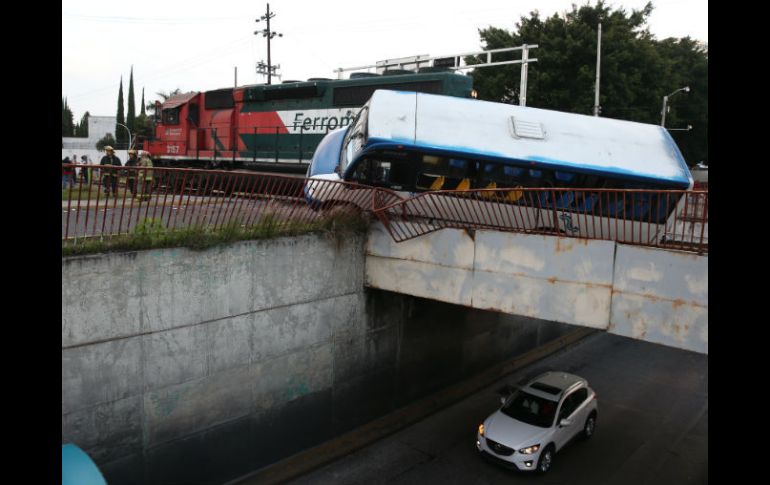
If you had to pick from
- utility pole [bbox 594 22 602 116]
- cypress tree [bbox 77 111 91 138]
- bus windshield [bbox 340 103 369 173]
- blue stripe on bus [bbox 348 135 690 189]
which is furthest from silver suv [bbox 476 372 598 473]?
cypress tree [bbox 77 111 91 138]

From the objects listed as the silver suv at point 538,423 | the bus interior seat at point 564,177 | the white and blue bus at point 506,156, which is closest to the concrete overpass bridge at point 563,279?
the white and blue bus at point 506,156

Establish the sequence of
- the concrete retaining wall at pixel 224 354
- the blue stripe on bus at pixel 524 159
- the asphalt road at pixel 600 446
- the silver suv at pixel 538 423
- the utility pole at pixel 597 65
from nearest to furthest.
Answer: the concrete retaining wall at pixel 224 354 < the silver suv at pixel 538 423 < the asphalt road at pixel 600 446 < the blue stripe on bus at pixel 524 159 < the utility pole at pixel 597 65

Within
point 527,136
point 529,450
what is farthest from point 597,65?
point 529,450

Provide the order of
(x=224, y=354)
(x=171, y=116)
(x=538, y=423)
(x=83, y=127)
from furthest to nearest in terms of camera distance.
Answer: (x=83, y=127) < (x=171, y=116) < (x=538, y=423) < (x=224, y=354)

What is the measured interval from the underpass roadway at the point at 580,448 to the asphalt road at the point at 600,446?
2 cm

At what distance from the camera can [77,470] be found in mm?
6691

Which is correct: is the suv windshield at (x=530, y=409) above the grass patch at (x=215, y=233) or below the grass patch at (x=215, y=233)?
below

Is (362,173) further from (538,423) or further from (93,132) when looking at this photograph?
(93,132)

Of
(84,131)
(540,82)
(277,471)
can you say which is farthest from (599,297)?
(84,131)

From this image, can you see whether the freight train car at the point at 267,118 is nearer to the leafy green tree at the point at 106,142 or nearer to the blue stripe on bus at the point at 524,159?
the blue stripe on bus at the point at 524,159

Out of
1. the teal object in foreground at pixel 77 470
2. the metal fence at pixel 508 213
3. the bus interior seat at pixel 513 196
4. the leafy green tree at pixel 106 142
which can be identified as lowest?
the teal object in foreground at pixel 77 470

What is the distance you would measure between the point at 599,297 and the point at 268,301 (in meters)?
6.07

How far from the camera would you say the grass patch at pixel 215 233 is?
8.29 metres

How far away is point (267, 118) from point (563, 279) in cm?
1386
